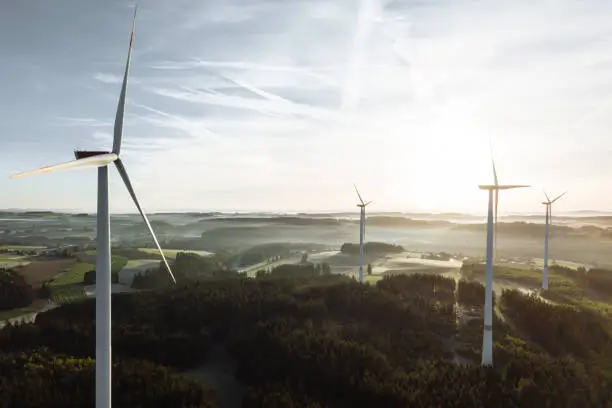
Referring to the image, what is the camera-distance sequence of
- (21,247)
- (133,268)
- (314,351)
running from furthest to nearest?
(21,247)
(133,268)
(314,351)

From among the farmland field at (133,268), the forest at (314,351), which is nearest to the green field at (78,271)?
the farmland field at (133,268)

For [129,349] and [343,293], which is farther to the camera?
[343,293]

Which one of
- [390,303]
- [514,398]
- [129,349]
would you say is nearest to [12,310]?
[129,349]

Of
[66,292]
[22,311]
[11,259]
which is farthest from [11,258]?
[22,311]

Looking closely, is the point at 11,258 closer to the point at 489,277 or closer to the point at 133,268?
the point at 133,268

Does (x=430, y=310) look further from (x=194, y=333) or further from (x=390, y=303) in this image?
(x=194, y=333)

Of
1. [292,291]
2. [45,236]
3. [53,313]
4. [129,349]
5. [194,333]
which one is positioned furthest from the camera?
[45,236]

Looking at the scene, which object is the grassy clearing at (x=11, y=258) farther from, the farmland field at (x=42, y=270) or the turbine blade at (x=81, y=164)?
the turbine blade at (x=81, y=164)

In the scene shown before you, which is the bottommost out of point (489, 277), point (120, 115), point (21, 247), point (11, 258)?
point (21, 247)
